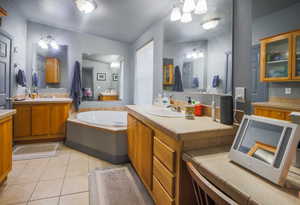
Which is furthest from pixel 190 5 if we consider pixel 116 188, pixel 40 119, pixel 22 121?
pixel 22 121

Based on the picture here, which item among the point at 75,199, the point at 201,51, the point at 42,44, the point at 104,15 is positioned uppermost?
the point at 104,15

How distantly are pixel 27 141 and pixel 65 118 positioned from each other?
0.78 meters

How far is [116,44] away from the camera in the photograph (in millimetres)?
4531

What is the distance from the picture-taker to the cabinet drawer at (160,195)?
1.23m

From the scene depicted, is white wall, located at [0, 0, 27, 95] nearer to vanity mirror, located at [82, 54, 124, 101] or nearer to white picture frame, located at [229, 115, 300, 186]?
vanity mirror, located at [82, 54, 124, 101]

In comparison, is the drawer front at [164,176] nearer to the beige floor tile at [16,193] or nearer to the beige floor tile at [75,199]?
the beige floor tile at [75,199]

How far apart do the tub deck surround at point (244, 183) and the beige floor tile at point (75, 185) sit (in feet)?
4.79

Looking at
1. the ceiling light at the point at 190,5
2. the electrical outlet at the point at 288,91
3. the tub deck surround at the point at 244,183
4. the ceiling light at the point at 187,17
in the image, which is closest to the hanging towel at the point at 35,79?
the ceiling light at the point at 187,17

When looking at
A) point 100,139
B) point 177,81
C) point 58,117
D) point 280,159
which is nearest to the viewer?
point 280,159

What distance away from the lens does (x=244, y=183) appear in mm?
733

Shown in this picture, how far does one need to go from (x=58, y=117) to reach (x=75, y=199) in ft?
6.85

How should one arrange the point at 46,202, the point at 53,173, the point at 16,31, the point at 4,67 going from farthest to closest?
1. the point at 16,31
2. the point at 4,67
3. the point at 53,173
4. the point at 46,202

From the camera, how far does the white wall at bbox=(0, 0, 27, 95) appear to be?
2.94 metres

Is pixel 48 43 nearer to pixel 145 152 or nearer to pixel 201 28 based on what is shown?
pixel 201 28
